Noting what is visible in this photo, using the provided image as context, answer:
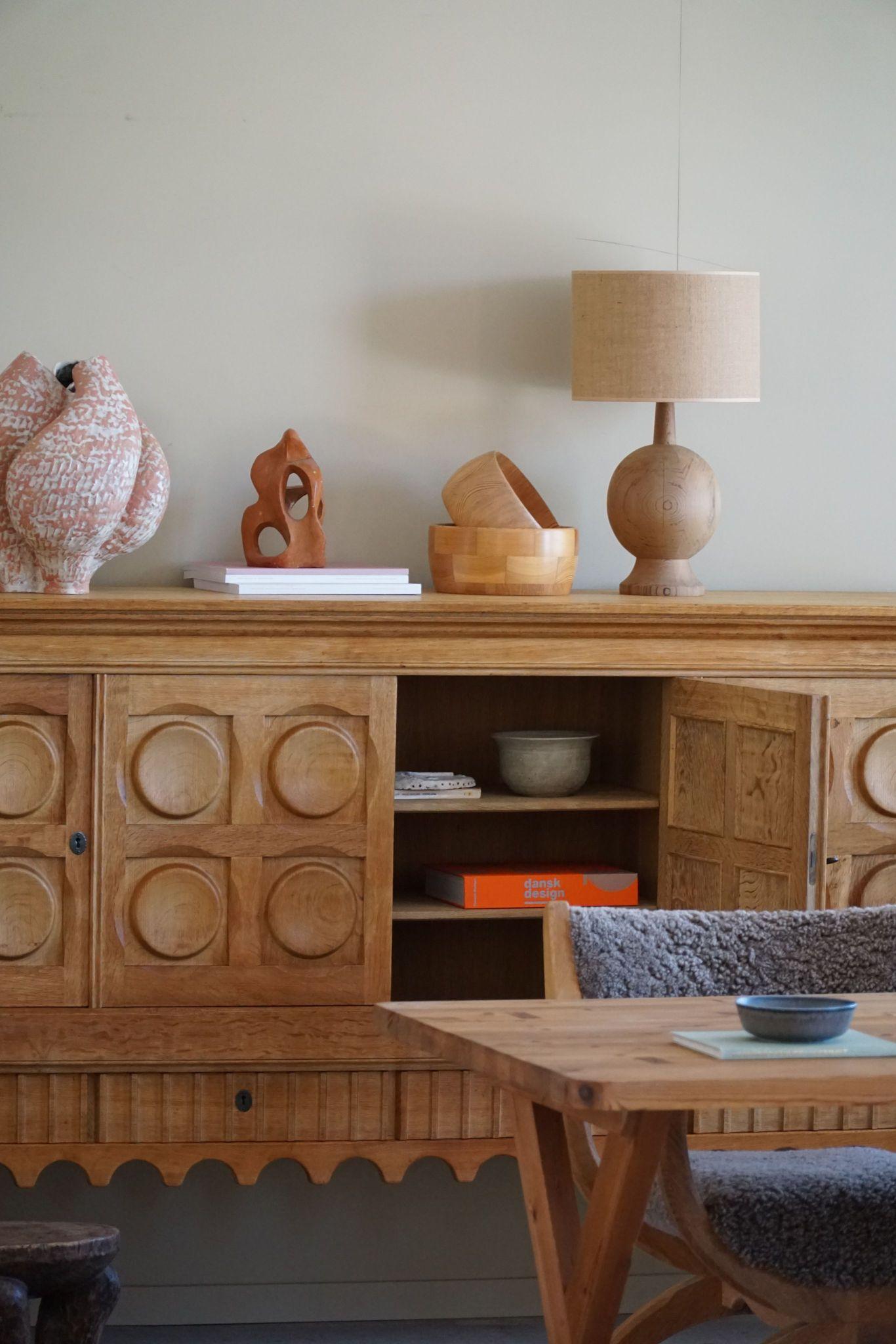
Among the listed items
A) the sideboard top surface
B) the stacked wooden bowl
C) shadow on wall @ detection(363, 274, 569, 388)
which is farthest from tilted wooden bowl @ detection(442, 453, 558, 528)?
shadow on wall @ detection(363, 274, 569, 388)

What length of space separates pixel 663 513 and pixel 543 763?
51 cm

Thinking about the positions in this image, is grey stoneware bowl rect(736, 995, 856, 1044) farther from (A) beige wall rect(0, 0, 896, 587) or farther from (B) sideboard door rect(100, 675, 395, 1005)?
(A) beige wall rect(0, 0, 896, 587)

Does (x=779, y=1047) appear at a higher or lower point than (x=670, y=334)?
lower

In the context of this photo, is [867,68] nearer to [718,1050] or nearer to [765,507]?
[765,507]

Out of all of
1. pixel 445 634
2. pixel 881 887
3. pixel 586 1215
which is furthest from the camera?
pixel 881 887

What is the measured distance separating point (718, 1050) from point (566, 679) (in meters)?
1.84

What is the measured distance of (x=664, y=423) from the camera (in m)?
3.24

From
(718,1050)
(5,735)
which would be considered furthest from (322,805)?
(718,1050)

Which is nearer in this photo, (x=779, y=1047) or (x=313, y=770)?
(x=779, y=1047)

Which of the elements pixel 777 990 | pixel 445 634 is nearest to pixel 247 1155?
pixel 445 634

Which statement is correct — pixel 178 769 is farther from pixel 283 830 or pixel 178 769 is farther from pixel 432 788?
pixel 432 788

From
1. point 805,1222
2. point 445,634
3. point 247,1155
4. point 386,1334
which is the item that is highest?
point 445,634

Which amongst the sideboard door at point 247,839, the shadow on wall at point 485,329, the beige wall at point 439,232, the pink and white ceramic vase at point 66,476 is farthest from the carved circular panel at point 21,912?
the shadow on wall at point 485,329

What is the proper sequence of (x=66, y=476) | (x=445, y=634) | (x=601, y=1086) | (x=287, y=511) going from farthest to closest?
(x=287, y=511)
(x=445, y=634)
(x=66, y=476)
(x=601, y=1086)
